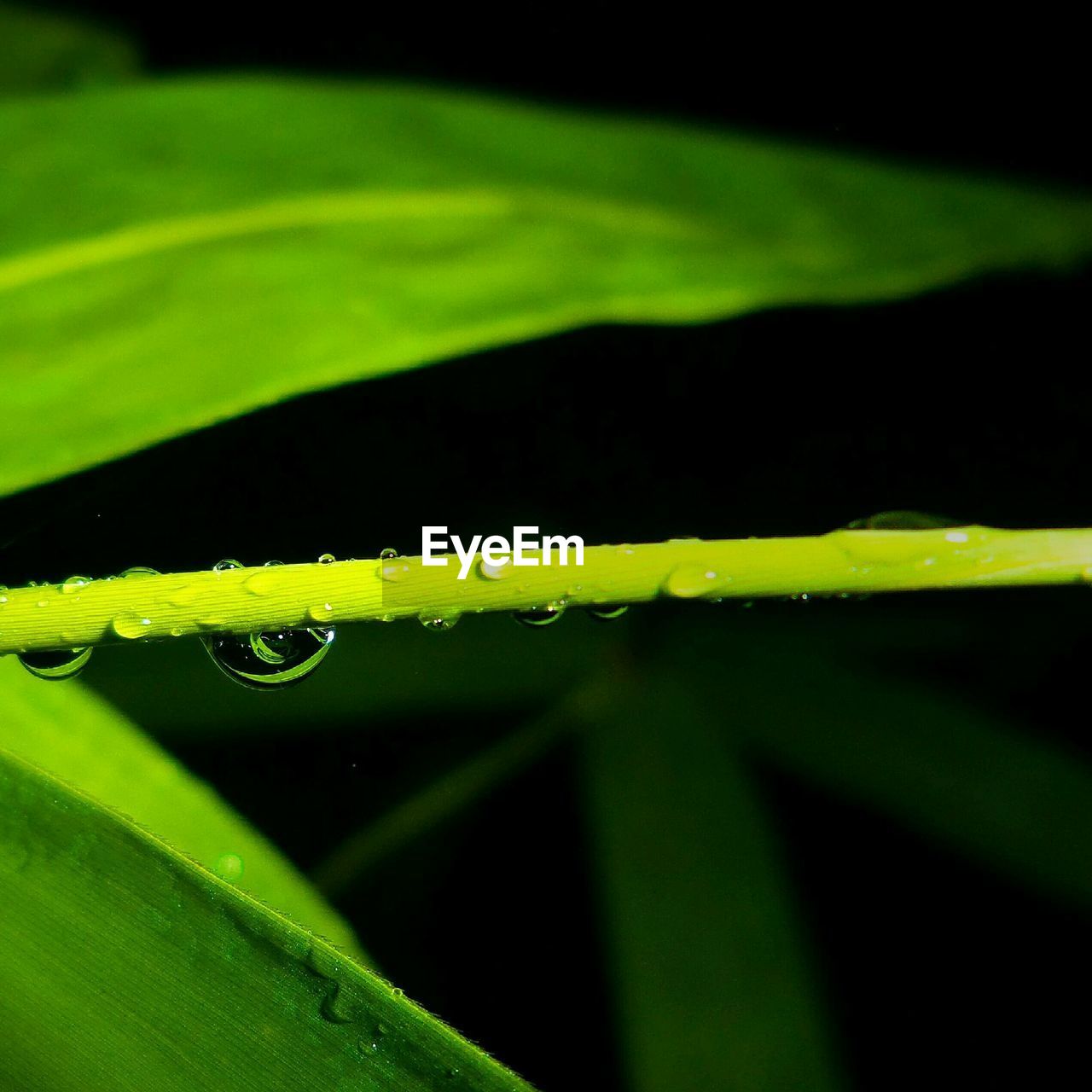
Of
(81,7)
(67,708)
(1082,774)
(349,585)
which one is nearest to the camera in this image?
(349,585)

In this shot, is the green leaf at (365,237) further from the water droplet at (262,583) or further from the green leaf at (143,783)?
the water droplet at (262,583)

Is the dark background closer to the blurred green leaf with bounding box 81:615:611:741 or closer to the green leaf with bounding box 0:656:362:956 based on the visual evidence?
the blurred green leaf with bounding box 81:615:611:741

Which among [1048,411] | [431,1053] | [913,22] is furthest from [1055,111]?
[431,1053]

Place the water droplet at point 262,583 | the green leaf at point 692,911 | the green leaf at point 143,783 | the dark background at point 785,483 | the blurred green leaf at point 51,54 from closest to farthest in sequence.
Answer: the water droplet at point 262,583 < the green leaf at point 143,783 < the green leaf at point 692,911 < the dark background at point 785,483 < the blurred green leaf at point 51,54

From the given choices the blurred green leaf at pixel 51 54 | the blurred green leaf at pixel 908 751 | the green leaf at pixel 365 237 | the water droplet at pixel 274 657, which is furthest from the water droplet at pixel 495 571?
the blurred green leaf at pixel 51 54

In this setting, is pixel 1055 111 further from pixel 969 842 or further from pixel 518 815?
pixel 518 815
